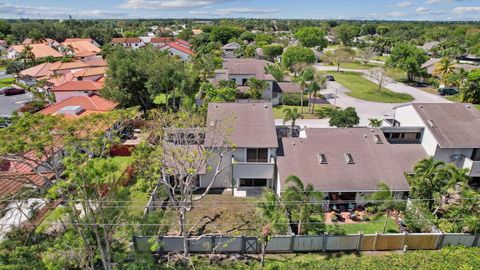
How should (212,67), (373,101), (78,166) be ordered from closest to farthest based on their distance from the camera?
(78,166) < (373,101) < (212,67)

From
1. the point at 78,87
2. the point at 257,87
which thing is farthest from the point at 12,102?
the point at 257,87

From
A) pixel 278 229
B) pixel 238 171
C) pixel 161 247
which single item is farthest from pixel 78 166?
pixel 238 171

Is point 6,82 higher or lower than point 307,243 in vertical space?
higher

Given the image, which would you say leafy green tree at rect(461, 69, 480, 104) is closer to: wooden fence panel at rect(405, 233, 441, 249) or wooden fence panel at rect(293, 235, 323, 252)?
wooden fence panel at rect(405, 233, 441, 249)

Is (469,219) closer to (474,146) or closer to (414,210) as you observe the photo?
(414,210)

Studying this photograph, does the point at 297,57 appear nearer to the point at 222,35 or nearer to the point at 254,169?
the point at 254,169

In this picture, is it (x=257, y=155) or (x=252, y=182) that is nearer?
(x=257, y=155)
